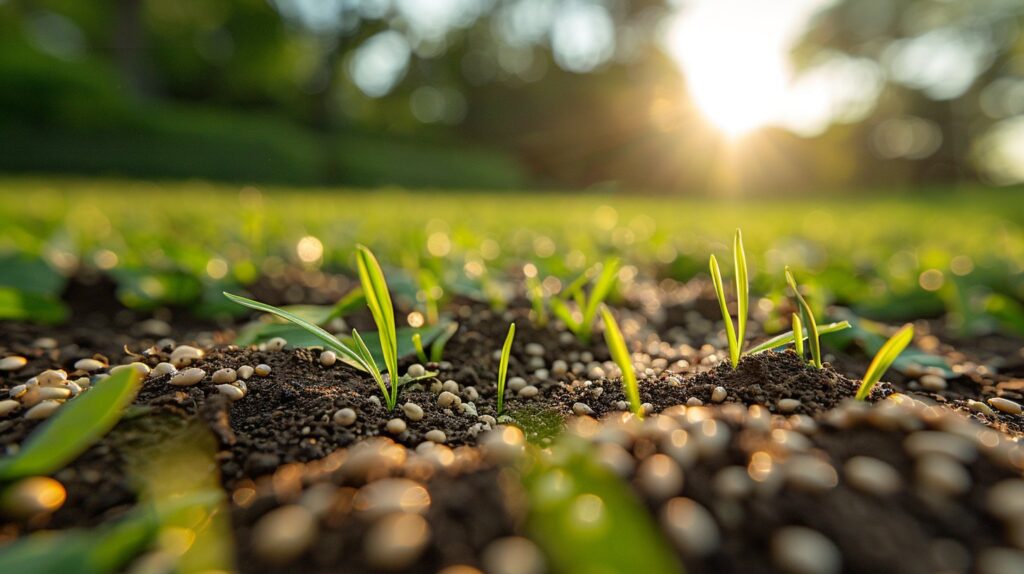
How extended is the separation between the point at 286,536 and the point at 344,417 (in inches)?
15.9

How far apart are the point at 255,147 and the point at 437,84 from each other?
43.8 ft

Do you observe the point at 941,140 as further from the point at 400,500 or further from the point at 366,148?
the point at 400,500

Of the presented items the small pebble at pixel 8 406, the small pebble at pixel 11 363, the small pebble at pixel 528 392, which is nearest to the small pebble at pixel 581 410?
the small pebble at pixel 528 392

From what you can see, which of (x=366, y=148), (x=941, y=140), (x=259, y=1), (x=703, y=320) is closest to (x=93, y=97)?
(x=366, y=148)

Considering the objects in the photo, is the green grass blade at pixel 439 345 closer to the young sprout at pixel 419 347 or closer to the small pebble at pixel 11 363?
the young sprout at pixel 419 347

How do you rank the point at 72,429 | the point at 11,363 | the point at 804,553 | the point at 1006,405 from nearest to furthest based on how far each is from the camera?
the point at 804,553
the point at 72,429
the point at 1006,405
the point at 11,363

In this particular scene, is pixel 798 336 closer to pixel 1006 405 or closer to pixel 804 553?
pixel 1006 405

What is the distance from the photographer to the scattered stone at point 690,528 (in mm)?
621

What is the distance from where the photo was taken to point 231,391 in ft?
3.43

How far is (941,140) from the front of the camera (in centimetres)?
2542

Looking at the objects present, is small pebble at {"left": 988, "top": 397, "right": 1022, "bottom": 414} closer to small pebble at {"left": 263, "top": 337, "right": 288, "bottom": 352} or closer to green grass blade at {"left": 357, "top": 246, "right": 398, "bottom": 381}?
green grass blade at {"left": 357, "top": 246, "right": 398, "bottom": 381}

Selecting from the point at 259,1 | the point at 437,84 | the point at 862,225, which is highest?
the point at 259,1

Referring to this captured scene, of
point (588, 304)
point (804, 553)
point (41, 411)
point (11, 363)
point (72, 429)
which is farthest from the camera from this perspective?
point (588, 304)

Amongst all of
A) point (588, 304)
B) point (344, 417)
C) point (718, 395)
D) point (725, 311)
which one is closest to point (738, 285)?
point (725, 311)
